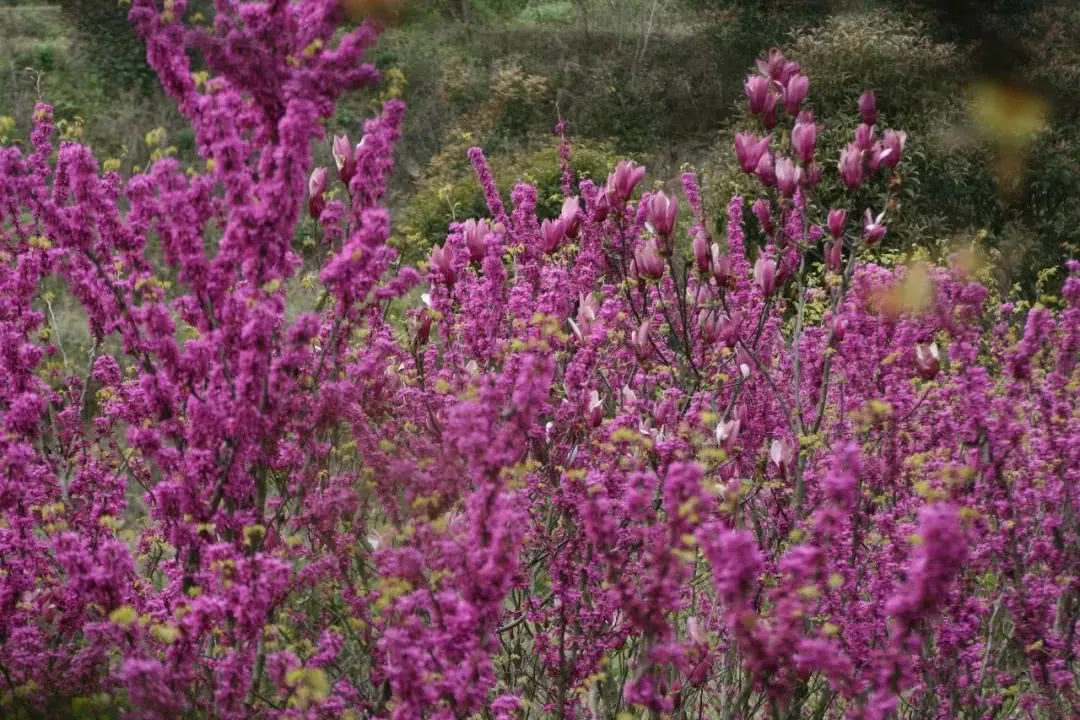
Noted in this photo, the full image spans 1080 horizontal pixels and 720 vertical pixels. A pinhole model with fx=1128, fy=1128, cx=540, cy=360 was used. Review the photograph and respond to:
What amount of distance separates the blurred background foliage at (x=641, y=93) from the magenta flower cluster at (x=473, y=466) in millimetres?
6176

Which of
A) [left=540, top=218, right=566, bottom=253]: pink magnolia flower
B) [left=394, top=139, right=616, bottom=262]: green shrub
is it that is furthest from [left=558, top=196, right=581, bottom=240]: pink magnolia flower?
[left=394, top=139, right=616, bottom=262]: green shrub

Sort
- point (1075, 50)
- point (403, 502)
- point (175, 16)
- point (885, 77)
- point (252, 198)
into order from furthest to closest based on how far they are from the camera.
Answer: point (1075, 50)
point (885, 77)
point (403, 502)
point (175, 16)
point (252, 198)

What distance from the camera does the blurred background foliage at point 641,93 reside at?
10930 millimetres

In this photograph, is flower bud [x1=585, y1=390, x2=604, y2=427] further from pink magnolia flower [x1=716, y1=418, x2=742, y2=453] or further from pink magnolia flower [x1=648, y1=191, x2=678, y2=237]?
pink magnolia flower [x1=648, y1=191, x2=678, y2=237]

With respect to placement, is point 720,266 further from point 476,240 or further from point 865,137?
point 476,240

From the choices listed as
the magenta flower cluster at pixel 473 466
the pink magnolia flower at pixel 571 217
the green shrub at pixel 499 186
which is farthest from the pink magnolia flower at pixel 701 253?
the green shrub at pixel 499 186

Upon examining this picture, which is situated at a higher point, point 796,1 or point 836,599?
point 836,599

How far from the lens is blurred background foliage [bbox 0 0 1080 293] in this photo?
10930 mm

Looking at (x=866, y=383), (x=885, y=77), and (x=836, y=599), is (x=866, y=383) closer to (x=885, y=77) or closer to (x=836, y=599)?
(x=836, y=599)

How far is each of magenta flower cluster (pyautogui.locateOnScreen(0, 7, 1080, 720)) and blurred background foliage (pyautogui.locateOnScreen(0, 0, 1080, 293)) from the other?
618 cm

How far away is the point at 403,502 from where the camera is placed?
2967mm

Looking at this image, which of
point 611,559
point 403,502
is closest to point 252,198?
point 403,502

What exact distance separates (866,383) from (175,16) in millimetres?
2315

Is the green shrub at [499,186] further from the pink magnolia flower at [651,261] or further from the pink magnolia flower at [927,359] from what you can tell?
the pink magnolia flower at [927,359]
